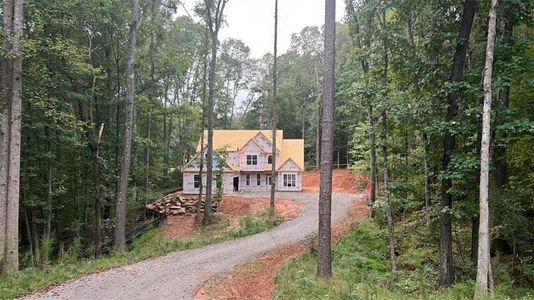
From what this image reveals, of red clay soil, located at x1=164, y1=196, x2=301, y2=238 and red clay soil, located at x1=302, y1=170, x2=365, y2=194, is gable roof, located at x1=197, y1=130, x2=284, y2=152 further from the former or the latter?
red clay soil, located at x1=164, y1=196, x2=301, y2=238

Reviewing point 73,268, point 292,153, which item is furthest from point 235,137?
point 73,268

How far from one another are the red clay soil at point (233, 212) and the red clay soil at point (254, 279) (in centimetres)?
796

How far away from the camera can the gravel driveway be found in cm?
789

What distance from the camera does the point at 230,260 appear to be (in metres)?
11.5

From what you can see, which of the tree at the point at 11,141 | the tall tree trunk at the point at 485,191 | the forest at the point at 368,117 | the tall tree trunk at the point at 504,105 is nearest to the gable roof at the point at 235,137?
the forest at the point at 368,117

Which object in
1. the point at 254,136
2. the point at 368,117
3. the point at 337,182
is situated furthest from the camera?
the point at 337,182

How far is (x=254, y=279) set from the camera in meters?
9.30

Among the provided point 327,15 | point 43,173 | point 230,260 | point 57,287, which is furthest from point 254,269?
point 43,173

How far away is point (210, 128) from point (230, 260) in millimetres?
9675

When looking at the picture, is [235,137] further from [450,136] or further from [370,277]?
[450,136]

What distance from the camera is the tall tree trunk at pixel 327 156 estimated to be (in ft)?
28.9

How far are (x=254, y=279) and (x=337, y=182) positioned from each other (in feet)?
105

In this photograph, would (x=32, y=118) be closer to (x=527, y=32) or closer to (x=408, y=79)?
(x=408, y=79)

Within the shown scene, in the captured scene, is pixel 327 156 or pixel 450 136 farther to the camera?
pixel 450 136
